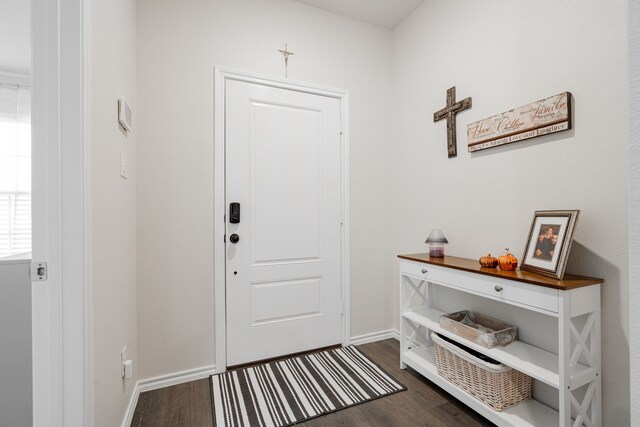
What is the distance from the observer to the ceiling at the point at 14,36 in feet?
6.87

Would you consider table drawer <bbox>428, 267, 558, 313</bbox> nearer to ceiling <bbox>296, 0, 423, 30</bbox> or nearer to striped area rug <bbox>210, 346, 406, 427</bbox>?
striped area rug <bbox>210, 346, 406, 427</bbox>

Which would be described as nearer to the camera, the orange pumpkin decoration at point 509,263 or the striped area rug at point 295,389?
the orange pumpkin decoration at point 509,263

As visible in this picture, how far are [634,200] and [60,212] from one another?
1.46 m

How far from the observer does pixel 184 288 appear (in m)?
2.00

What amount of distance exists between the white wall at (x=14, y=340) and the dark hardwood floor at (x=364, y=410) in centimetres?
54

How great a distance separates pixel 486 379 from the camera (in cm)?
152

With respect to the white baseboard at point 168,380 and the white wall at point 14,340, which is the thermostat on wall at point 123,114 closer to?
the white wall at point 14,340

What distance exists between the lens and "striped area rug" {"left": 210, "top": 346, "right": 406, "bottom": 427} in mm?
1654

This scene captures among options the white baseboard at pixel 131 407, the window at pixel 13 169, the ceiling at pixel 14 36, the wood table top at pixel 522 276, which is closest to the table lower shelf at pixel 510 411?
the wood table top at pixel 522 276

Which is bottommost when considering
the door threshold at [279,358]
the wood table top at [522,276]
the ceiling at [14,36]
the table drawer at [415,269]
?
the door threshold at [279,358]

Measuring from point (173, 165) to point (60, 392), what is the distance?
4.40ft

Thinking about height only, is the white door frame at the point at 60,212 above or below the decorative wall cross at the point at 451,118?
below

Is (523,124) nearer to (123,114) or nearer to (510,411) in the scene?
(510,411)

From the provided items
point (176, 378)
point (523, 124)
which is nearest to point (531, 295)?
point (523, 124)
